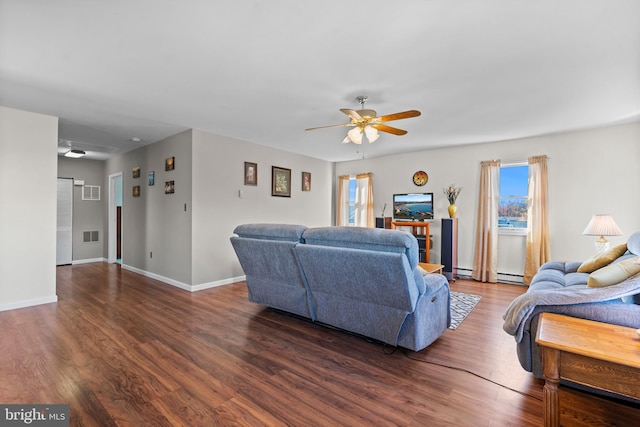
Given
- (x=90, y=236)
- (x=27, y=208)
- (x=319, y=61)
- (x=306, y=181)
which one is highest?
(x=319, y=61)

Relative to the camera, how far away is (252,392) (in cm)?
192

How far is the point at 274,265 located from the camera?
10.0ft

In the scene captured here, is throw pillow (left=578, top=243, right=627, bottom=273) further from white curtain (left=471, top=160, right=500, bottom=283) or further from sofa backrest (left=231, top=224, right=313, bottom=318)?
sofa backrest (left=231, top=224, right=313, bottom=318)

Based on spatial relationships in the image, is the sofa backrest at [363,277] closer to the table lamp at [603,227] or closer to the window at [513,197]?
the table lamp at [603,227]

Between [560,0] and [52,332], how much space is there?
4.82 m

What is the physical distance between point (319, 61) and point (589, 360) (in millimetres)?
2546

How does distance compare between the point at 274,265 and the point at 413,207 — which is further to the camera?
the point at 413,207

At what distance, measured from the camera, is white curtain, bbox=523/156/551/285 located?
4.68 m

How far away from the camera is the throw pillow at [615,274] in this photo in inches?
75.6

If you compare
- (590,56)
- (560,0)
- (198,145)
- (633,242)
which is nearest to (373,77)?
(560,0)

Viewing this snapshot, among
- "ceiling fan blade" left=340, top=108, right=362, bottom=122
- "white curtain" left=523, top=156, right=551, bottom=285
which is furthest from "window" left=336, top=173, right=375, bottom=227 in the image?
"ceiling fan blade" left=340, top=108, right=362, bottom=122

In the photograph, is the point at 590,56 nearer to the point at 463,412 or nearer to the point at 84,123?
the point at 463,412

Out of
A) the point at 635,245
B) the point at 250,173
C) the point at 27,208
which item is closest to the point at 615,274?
the point at 635,245

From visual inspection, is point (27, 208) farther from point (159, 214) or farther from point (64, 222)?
point (64, 222)
